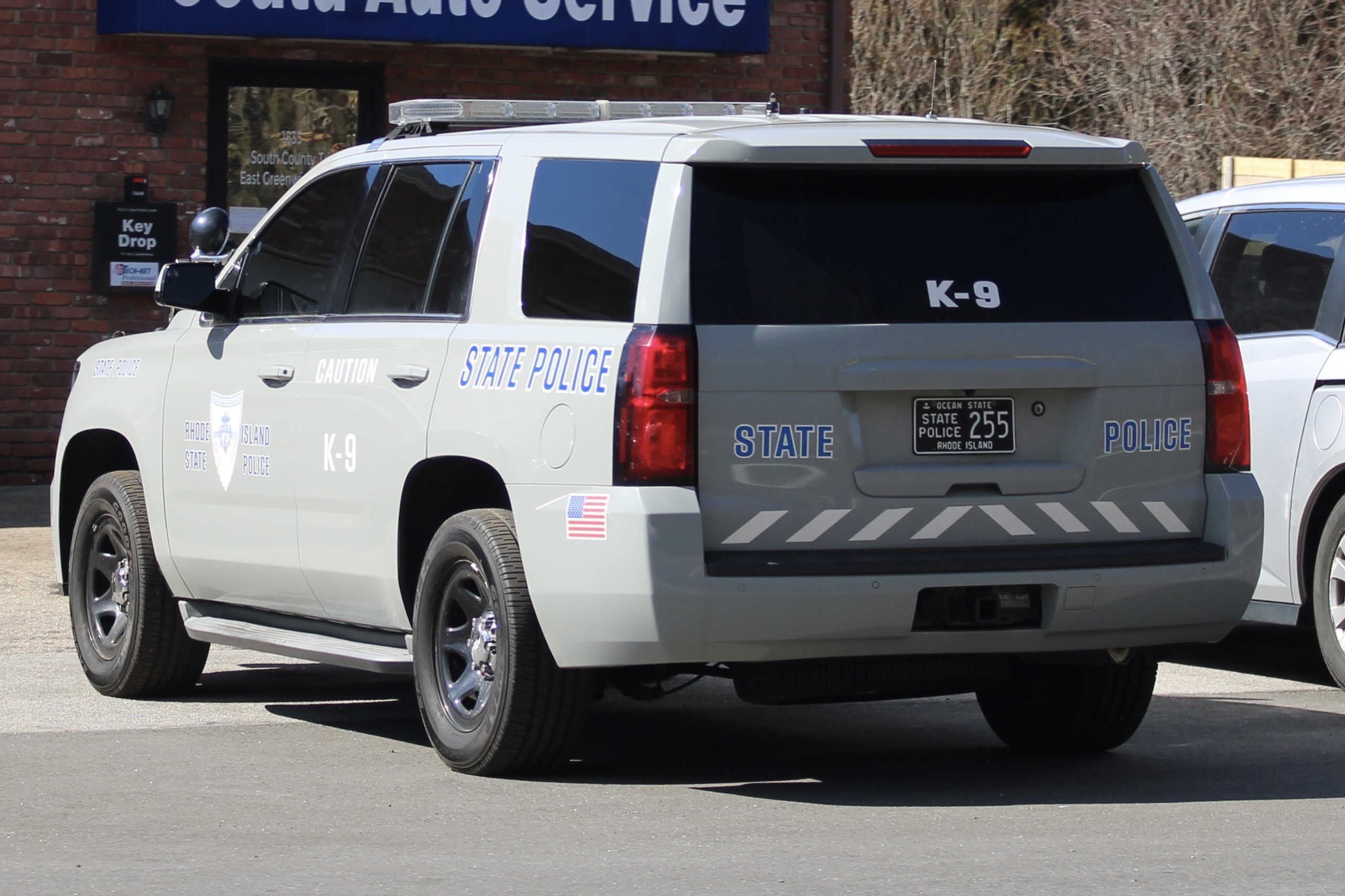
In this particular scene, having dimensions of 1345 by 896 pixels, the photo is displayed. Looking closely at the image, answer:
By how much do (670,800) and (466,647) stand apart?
0.78 meters

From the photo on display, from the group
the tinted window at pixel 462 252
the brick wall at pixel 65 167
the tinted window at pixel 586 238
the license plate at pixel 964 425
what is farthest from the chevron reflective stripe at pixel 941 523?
the brick wall at pixel 65 167

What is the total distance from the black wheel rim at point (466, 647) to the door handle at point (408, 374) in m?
0.57

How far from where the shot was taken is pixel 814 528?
586 cm

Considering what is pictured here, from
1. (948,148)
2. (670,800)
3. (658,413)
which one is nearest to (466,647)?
(670,800)

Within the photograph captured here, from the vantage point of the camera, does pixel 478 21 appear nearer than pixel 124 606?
No

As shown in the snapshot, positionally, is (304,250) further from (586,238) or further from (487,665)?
(487,665)

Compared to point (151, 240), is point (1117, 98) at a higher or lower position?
higher

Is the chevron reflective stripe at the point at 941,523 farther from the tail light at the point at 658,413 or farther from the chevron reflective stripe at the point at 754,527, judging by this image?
the tail light at the point at 658,413

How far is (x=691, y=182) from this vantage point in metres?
5.95

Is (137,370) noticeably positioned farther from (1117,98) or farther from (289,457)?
(1117,98)

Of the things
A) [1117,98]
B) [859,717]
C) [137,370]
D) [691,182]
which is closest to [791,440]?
[691,182]

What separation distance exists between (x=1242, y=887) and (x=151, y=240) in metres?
11.3

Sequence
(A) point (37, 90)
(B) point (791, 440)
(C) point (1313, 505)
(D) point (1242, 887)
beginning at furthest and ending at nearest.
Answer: (A) point (37, 90) → (C) point (1313, 505) → (B) point (791, 440) → (D) point (1242, 887)

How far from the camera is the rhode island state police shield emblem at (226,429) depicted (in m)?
7.41
